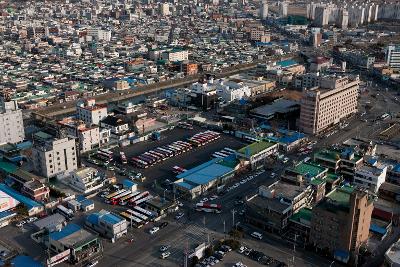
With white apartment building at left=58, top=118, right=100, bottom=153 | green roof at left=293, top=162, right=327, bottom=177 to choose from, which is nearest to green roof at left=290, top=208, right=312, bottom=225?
green roof at left=293, top=162, right=327, bottom=177

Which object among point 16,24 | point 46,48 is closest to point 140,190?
point 46,48

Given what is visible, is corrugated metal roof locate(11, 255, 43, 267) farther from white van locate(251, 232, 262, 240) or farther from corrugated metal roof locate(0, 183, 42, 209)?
white van locate(251, 232, 262, 240)

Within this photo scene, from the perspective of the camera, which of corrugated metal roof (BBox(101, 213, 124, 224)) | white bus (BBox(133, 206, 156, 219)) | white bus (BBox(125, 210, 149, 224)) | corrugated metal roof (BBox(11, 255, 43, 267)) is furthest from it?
white bus (BBox(133, 206, 156, 219))

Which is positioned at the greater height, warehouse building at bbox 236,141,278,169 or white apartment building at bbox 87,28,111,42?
white apartment building at bbox 87,28,111,42

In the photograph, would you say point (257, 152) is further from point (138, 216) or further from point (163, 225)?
point (138, 216)

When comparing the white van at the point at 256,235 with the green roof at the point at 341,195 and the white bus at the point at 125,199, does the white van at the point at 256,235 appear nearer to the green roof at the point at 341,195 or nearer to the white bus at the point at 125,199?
the green roof at the point at 341,195

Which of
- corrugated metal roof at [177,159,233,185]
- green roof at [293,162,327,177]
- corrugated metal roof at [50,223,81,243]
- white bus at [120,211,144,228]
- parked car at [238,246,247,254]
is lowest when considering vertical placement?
parked car at [238,246,247,254]

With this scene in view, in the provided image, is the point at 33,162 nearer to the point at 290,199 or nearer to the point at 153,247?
the point at 153,247
